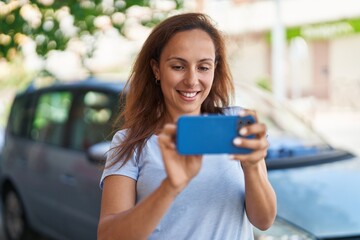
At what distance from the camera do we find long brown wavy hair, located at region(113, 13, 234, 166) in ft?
5.90

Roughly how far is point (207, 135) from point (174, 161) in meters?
0.10

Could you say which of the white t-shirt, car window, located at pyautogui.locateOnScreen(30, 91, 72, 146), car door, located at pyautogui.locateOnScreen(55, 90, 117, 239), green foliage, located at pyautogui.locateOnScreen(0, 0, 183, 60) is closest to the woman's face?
the white t-shirt

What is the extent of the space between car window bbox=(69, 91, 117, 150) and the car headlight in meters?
1.66

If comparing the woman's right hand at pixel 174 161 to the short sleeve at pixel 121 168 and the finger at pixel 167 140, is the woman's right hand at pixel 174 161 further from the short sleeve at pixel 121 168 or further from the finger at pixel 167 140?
the short sleeve at pixel 121 168

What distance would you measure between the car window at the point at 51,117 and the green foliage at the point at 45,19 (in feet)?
1.57

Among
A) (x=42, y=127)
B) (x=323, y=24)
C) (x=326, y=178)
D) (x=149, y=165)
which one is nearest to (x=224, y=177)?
(x=149, y=165)

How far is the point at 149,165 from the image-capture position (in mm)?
1747

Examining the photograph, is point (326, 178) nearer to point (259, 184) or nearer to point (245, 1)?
point (259, 184)

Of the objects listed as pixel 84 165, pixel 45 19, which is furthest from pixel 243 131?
pixel 45 19

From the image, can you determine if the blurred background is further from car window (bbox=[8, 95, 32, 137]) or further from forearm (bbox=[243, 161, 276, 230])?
forearm (bbox=[243, 161, 276, 230])

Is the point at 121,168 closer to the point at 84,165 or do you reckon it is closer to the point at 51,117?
the point at 84,165

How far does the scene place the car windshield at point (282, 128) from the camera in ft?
13.0

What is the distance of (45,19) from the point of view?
16.4 ft

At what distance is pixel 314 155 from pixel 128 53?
2.82 m
